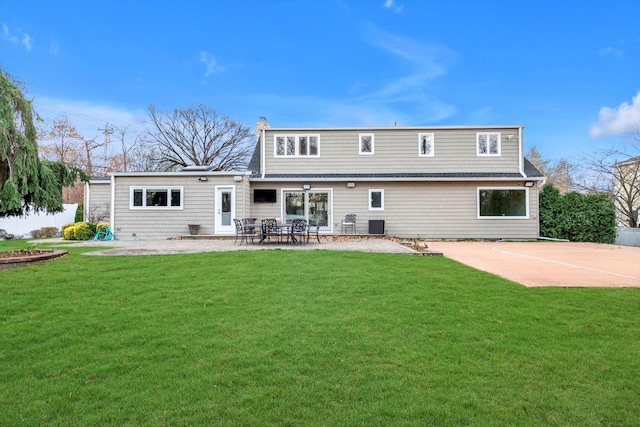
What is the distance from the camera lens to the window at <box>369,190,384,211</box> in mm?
15609

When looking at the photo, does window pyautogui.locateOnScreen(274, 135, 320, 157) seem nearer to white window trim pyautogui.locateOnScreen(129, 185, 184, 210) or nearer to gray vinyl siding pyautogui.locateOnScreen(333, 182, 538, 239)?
gray vinyl siding pyautogui.locateOnScreen(333, 182, 538, 239)

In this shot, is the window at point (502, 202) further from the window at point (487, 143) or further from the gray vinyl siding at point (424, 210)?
the window at point (487, 143)

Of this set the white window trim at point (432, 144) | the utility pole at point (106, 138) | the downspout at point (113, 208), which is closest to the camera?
the downspout at point (113, 208)

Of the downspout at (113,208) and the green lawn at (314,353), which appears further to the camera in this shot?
the downspout at (113,208)

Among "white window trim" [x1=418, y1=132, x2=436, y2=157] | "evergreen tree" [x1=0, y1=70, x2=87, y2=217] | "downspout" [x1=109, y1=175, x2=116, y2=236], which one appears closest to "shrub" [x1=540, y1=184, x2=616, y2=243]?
"white window trim" [x1=418, y1=132, x2=436, y2=157]

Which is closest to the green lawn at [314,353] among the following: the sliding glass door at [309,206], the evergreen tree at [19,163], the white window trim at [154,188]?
the evergreen tree at [19,163]

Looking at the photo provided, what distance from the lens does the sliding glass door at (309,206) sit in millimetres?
15703

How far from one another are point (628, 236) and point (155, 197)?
21688mm

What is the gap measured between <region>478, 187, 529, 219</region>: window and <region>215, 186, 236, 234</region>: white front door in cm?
1120

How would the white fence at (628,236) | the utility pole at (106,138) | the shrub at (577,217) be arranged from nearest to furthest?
the shrub at (577,217) < the white fence at (628,236) < the utility pole at (106,138)

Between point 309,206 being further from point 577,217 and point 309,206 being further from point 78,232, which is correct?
point 577,217

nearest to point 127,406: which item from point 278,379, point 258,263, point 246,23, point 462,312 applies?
point 278,379

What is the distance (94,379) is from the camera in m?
2.70

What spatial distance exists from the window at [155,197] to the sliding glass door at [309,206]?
15.7 feet
